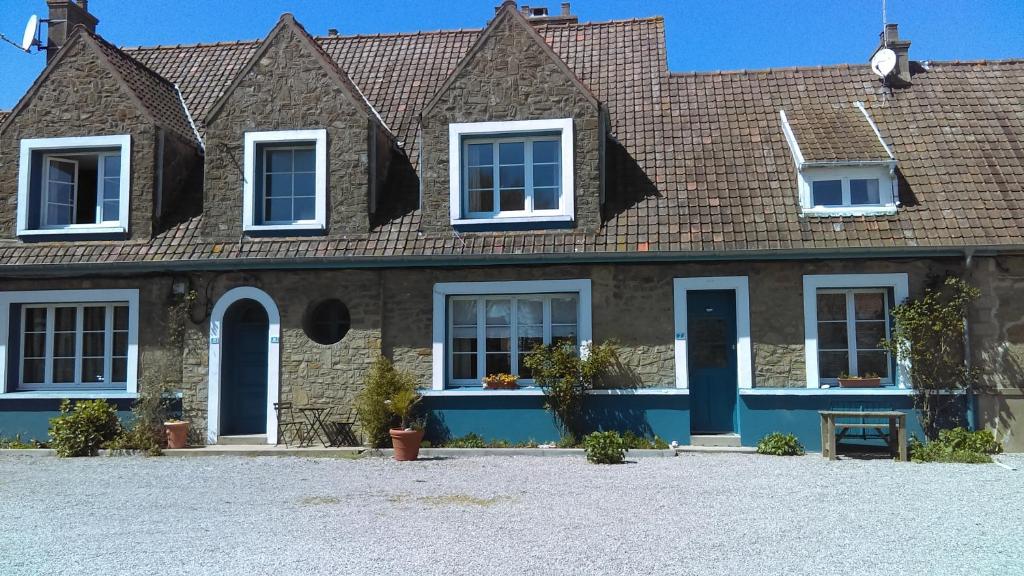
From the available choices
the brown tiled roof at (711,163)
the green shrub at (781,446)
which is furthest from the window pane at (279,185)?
the green shrub at (781,446)

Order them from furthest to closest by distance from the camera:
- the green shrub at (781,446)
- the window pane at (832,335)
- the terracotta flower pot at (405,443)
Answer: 1. the window pane at (832,335)
2. the green shrub at (781,446)
3. the terracotta flower pot at (405,443)

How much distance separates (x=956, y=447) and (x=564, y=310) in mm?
5953

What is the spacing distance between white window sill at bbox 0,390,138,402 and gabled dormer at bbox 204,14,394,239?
2.98 m

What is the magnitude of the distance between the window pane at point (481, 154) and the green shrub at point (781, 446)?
6133mm

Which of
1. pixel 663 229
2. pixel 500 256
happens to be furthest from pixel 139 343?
pixel 663 229

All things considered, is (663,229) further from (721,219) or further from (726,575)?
(726,575)

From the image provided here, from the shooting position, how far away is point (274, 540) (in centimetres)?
754

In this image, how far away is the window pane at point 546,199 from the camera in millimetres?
13898

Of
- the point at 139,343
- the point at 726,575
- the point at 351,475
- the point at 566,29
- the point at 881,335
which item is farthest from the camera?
the point at 566,29

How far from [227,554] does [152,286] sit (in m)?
8.12

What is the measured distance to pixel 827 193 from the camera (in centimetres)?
1360

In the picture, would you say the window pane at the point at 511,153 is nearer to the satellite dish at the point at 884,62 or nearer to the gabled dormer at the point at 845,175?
the gabled dormer at the point at 845,175

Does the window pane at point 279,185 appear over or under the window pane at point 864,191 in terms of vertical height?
over

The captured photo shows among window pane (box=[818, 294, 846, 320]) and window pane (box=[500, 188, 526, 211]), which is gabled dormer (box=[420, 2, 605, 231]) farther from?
window pane (box=[818, 294, 846, 320])
